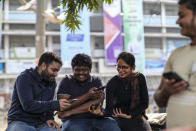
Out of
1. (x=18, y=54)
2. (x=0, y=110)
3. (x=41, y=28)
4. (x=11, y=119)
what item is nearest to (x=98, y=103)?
(x=11, y=119)

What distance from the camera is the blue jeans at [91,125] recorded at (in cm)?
317

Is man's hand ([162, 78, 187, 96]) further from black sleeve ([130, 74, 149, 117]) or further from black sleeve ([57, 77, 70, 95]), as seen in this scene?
black sleeve ([57, 77, 70, 95])

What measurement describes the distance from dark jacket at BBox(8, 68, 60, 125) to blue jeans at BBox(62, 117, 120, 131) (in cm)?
23

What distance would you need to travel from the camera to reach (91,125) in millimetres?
3256

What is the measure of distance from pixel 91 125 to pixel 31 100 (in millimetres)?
707

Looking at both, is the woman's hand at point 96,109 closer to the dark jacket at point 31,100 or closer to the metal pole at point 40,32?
the dark jacket at point 31,100

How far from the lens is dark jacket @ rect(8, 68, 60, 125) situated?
3.05 metres

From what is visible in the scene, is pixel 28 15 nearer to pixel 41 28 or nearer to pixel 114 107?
pixel 41 28

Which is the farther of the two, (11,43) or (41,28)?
(11,43)

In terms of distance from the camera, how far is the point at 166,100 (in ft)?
5.81

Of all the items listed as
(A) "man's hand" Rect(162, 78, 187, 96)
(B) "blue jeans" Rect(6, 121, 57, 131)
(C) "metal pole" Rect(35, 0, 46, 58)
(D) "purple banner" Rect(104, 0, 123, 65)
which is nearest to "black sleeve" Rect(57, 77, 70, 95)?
(B) "blue jeans" Rect(6, 121, 57, 131)

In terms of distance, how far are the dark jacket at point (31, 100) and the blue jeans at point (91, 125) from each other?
9.2 inches

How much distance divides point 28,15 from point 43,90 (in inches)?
978

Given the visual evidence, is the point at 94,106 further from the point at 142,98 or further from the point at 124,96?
the point at 142,98
